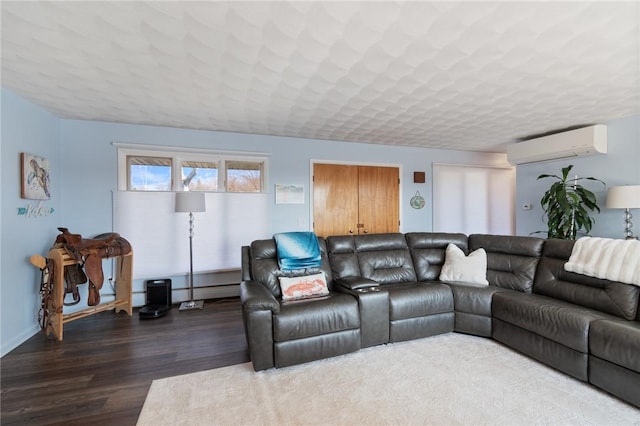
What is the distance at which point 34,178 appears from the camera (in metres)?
2.99

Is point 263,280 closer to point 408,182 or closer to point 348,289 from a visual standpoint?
point 348,289

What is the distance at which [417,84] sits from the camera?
2670 mm

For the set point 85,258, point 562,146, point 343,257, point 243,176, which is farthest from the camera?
point 243,176

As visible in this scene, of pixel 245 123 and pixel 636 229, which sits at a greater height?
pixel 245 123

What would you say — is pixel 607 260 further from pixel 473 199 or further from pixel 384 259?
pixel 473 199

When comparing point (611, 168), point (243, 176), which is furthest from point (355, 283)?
point (611, 168)

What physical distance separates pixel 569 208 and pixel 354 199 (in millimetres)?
3061

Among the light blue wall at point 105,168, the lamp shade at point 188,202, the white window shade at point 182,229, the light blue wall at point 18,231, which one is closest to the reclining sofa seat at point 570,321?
the light blue wall at point 105,168

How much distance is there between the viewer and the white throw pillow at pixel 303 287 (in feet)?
8.82

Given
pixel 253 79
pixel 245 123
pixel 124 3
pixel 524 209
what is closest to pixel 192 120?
pixel 245 123

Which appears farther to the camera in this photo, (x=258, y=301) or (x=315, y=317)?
(x=315, y=317)

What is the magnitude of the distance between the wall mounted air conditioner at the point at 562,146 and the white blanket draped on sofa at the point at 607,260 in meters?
2.13

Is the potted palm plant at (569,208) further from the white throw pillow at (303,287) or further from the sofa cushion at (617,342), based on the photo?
the white throw pillow at (303,287)

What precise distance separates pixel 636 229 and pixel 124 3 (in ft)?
19.0
